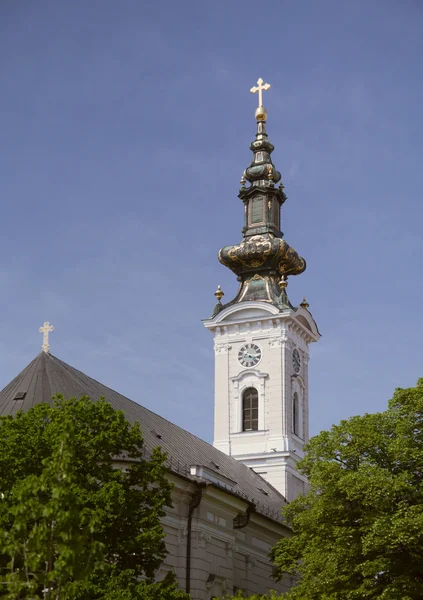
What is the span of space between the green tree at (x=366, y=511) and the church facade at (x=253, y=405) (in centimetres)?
689

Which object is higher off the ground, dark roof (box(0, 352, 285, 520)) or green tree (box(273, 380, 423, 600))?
dark roof (box(0, 352, 285, 520))

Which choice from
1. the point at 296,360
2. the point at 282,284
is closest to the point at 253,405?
the point at 296,360

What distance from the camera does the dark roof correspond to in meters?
36.6

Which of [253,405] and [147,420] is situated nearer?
[147,420]

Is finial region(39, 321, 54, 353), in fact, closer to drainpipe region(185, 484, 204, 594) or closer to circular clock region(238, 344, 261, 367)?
drainpipe region(185, 484, 204, 594)

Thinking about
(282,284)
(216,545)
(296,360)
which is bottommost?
(216,545)

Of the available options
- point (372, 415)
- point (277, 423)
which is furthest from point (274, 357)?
point (372, 415)

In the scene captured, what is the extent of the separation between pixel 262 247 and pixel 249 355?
21.0ft

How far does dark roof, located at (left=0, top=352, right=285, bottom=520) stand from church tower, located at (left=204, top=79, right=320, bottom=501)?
2013 mm

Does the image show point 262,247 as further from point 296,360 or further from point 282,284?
point 296,360

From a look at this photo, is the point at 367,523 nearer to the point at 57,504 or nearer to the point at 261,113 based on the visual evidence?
the point at 57,504

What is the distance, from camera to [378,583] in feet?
101

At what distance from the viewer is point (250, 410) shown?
59.3 m

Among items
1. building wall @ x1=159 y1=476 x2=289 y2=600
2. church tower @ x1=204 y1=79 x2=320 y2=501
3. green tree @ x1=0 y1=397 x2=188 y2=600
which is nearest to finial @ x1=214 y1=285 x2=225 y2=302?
church tower @ x1=204 y1=79 x2=320 y2=501
